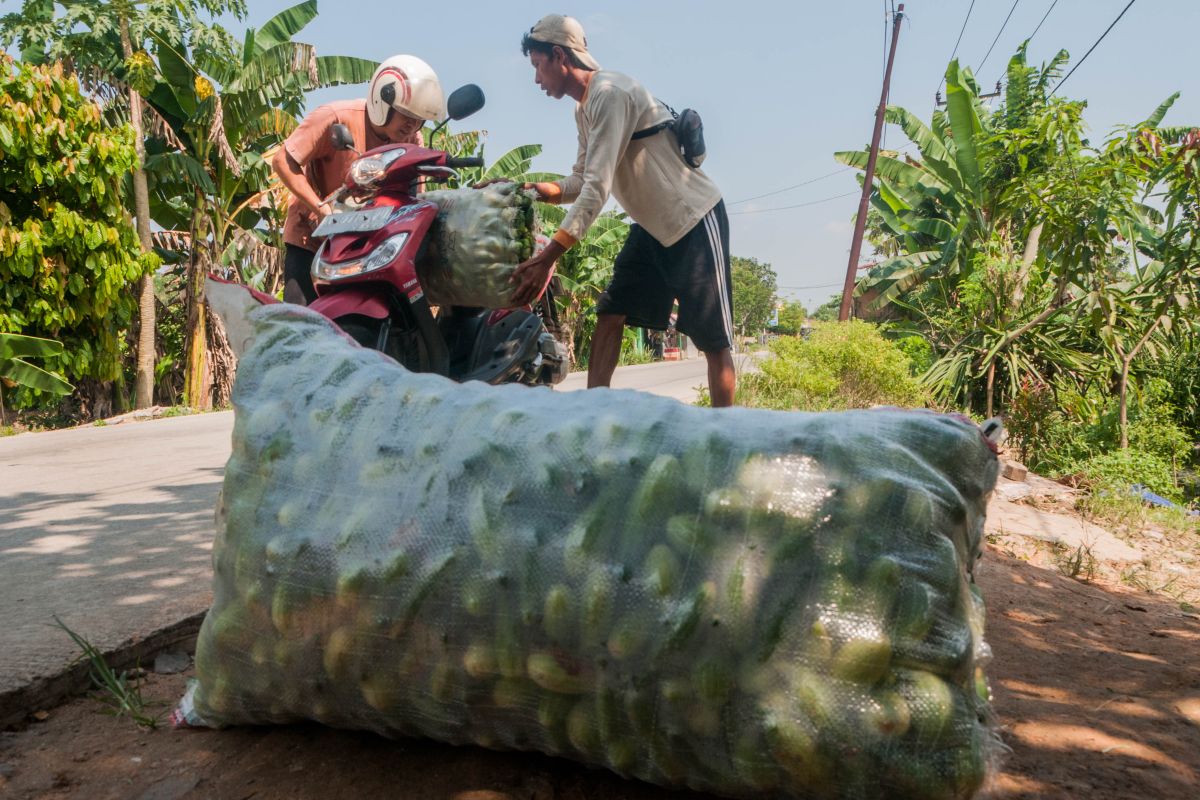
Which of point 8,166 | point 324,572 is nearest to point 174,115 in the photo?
point 8,166

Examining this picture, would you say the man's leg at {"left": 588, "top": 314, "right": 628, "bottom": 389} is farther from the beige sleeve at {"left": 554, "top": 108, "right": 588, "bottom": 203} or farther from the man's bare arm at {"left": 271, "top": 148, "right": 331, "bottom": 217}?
the man's bare arm at {"left": 271, "top": 148, "right": 331, "bottom": 217}

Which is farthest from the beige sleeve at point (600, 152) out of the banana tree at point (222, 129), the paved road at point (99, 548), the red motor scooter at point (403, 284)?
the banana tree at point (222, 129)

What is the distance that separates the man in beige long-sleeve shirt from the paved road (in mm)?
1608

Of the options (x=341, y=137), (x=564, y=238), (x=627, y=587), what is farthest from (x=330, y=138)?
(x=627, y=587)

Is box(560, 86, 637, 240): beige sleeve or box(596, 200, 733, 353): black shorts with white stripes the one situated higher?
box(560, 86, 637, 240): beige sleeve

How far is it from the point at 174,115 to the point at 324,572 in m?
13.5

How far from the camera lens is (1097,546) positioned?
452 centimetres

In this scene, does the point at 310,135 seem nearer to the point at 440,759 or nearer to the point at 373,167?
the point at 373,167

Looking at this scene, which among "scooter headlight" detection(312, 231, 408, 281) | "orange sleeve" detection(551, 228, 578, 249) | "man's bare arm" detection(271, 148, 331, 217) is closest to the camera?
"scooter headlight" detection(312, 231, 408, 281)

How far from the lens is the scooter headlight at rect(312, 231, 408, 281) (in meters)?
2.67

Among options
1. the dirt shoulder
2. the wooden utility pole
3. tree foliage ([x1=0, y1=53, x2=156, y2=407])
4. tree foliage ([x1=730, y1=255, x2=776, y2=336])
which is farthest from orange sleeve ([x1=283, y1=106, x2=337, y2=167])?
tree foliage ([x1=730, y1=255, x2=776, y2=336])

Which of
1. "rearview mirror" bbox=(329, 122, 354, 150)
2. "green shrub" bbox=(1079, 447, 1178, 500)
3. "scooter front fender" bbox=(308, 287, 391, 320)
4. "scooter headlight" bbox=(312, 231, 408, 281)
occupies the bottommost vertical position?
"green shrub" bbox=(1079, 447, 1178, 500)

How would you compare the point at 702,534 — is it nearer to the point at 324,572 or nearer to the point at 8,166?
the point at 324,572

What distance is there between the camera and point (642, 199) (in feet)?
11.0
